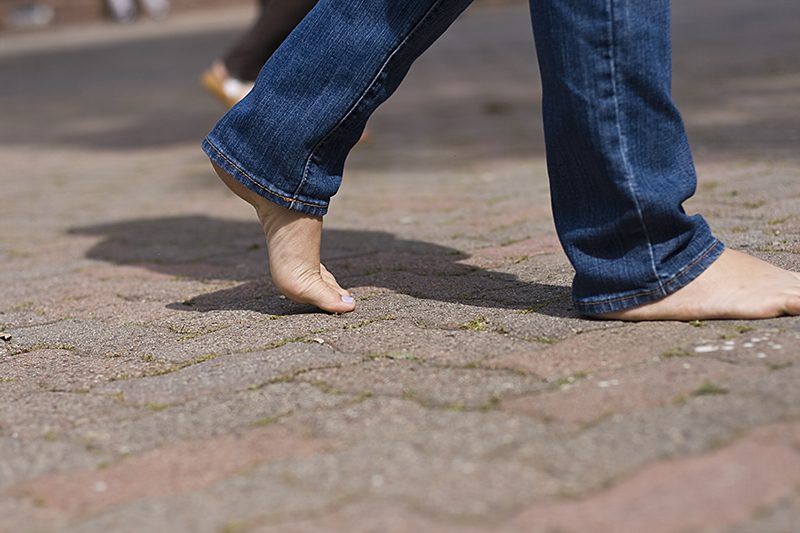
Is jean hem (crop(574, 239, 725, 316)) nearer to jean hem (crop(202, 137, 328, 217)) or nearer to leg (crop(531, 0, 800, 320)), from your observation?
leg (crop(531, 0, 800, 320))

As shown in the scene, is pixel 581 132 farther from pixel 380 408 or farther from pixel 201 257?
pixel 201 257

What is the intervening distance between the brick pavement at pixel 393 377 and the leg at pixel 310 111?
215mm

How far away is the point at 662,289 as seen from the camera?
2121 millimetres

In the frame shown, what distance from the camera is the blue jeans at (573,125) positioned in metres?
2.02

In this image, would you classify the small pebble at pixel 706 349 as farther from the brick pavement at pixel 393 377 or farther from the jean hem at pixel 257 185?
the jean hem at pixel 257 185

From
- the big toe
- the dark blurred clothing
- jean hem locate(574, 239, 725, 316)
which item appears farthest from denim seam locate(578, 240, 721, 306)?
the dark blurred clothing

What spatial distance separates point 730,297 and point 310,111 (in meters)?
0.86

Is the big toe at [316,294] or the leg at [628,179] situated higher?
the leg at [628,179]

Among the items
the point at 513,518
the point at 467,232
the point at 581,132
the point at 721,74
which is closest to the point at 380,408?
the point at 513,518

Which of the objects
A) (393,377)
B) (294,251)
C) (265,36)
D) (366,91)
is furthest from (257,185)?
(265,36)

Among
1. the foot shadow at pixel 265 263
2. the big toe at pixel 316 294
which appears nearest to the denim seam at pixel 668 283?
the foot shadow at pixel 265 263

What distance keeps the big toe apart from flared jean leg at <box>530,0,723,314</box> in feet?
1.67

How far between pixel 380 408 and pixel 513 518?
45cm

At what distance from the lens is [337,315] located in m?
2.45
